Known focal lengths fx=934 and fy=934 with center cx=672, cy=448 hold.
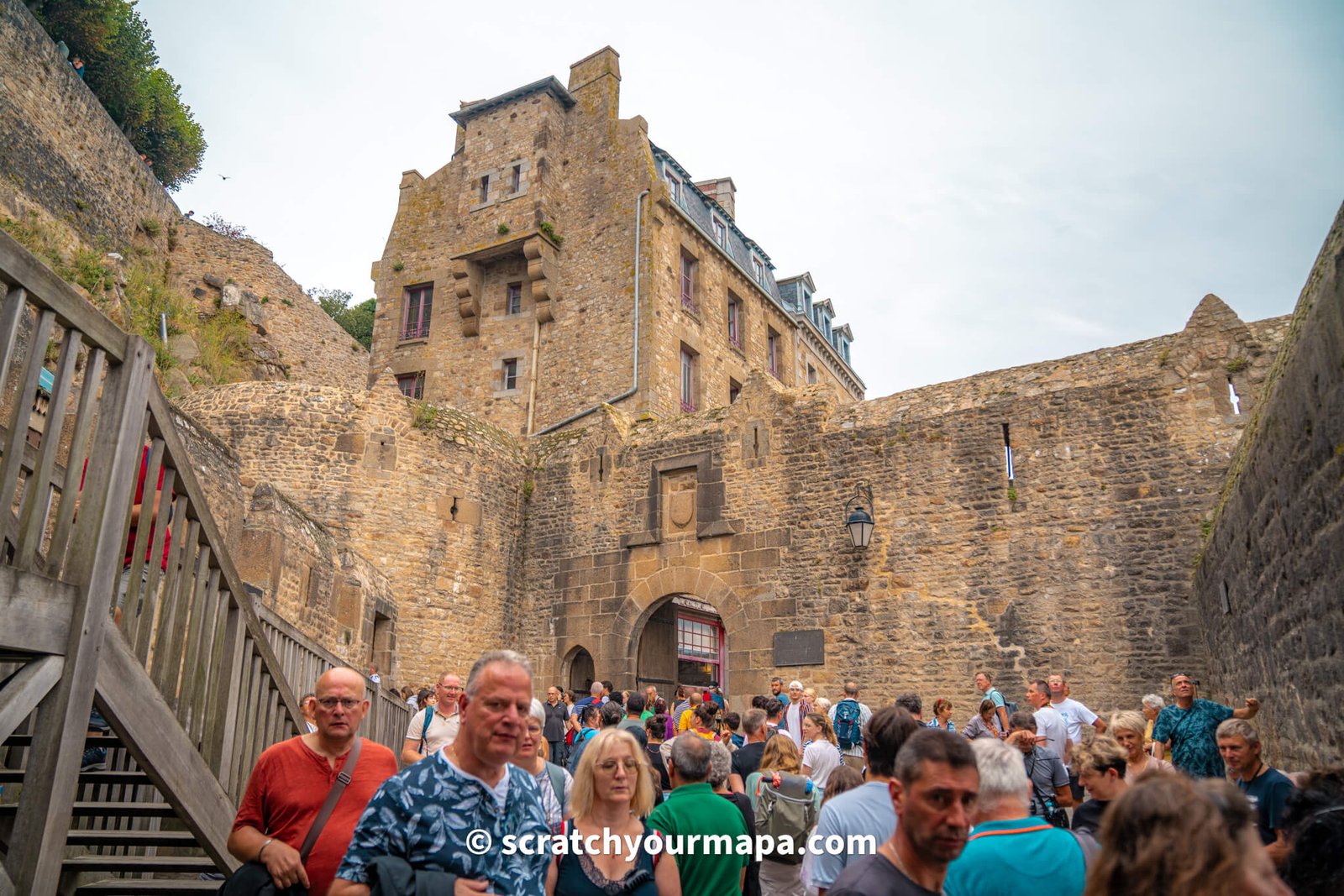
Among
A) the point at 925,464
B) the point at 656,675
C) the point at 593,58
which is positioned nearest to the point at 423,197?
the point at 593,58

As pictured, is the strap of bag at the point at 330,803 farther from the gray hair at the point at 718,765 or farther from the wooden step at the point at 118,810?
the gray hair at the point at 718,765

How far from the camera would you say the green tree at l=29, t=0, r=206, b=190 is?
2403cm

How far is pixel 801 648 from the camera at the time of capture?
1343 centimetres

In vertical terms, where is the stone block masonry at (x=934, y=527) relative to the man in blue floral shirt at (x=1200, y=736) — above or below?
above

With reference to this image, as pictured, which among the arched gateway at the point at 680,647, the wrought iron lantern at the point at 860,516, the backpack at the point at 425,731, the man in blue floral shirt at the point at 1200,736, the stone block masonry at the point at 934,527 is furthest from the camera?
the arched gateway at the point at 680,647

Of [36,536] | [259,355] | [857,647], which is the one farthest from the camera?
[259,355]

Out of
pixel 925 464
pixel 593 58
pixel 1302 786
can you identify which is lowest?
pixel 1302 786

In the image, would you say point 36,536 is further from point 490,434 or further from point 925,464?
point 490,434

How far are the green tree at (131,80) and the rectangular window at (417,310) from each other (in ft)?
34.9

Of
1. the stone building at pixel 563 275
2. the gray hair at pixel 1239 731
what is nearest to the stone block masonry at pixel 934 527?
the stone building at pixel 563 275

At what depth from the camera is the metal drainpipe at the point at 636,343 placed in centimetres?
1955

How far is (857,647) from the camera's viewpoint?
13.0 meters

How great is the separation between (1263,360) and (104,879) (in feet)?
40.0

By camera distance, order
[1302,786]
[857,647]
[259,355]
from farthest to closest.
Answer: [259,355], [857,647], [1302,786]
